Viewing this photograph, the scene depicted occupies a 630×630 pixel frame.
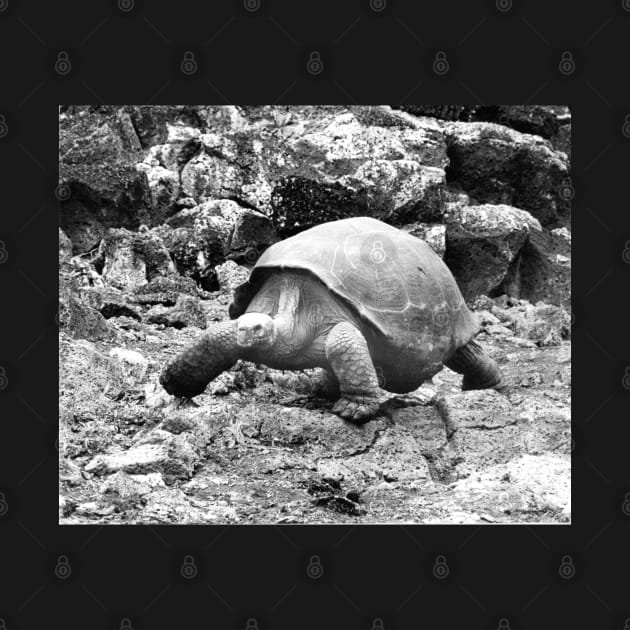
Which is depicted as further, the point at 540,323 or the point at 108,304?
the point at 540,323

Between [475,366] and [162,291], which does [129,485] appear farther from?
[162,291]

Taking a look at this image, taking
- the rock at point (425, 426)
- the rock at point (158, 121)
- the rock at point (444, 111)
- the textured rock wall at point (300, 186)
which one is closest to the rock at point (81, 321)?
the textured rock wall at point (300, 186)

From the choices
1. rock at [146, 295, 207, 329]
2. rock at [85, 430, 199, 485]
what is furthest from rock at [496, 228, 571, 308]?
rock at [85, 430, 199, 485]

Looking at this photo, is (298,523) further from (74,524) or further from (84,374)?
(84,374)

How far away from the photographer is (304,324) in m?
6.73

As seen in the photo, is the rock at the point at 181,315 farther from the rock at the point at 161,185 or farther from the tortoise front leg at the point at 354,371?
the tortoise front leg at the point at 354,371

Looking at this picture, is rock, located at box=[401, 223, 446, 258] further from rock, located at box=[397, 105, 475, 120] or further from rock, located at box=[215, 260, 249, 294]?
rock, located at box=[215, 260, 249, 294]

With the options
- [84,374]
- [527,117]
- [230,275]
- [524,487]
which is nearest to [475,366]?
[524,487]

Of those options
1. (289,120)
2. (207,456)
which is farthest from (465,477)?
(289,120)

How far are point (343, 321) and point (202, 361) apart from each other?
1.10 meters

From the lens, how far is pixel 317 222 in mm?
11695

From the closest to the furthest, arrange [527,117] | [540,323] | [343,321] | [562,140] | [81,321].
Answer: [343,321] → [81,321] → [540,323] → [527,117] → [562,140]

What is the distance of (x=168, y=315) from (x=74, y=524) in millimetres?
4521

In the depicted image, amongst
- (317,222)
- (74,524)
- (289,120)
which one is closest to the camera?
(74,524)
